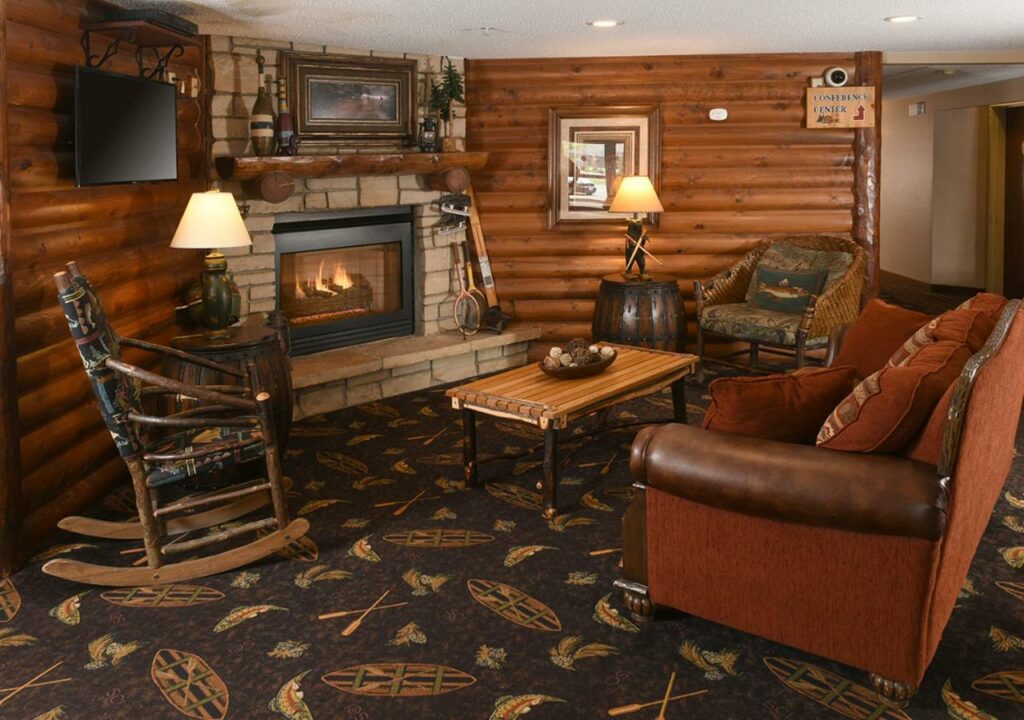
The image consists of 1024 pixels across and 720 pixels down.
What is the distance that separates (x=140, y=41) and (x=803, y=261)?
425 centimetres

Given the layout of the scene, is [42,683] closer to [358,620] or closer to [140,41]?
[358,620]

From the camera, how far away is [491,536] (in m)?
4.00

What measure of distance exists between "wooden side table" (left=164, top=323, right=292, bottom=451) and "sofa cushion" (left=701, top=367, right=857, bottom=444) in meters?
2.34

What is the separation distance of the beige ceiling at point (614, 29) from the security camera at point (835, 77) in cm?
19

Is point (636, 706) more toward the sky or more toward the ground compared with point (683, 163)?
more toward the ground

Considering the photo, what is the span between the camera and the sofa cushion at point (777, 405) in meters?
2.99

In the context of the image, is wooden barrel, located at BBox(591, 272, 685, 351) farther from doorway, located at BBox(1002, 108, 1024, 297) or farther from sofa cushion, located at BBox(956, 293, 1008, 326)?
doorway, located at BBox(1002, 108, 1024, 297)

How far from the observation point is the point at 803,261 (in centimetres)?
664

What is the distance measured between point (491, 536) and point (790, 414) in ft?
4.81

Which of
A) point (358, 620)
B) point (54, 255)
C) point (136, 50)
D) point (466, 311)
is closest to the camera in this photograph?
point (358, 620)

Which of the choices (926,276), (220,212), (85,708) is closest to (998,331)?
(85,708)

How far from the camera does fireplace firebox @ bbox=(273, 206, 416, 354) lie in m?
6.25

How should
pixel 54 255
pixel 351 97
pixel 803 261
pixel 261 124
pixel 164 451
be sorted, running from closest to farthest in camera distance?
pixel 164 451 → pixel 54 255 → pixel 261 124 → pixel 351 97 → pixel 803 261

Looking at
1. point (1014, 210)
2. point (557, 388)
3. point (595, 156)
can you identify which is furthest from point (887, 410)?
point (1014, 210)
